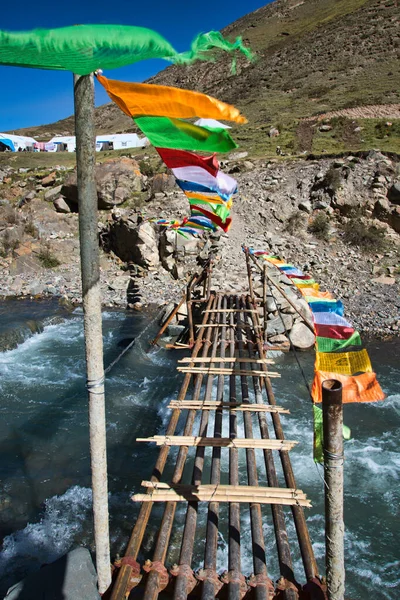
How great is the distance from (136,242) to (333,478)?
569 inches

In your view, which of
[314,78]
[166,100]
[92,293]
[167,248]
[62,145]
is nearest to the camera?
[166,100]

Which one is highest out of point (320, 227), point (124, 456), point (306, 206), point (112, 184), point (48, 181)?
point (48, 181)

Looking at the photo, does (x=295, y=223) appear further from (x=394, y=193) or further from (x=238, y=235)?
(x=394, y=193)

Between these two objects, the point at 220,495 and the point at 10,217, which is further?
the point at 10,217

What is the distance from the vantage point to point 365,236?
1573cm

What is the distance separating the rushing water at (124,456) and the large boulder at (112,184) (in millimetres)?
10771

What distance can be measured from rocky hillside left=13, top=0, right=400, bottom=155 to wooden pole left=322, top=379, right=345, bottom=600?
21.3m

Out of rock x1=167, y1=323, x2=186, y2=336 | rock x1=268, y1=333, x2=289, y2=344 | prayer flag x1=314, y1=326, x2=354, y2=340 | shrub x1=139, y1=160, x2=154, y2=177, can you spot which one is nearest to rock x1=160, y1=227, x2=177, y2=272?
rock x1=167, y1=323, x2=186, y2=336

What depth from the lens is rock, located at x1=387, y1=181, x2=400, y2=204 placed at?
1654 cm

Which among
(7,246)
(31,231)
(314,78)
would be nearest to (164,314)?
(7,246)

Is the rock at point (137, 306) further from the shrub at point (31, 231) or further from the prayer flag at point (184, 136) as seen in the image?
the prayer flag at point (184, 136)

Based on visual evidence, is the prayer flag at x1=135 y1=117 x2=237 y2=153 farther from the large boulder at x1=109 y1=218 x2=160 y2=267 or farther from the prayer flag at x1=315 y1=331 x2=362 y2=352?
the large boulder at x1=109 y1=218 x2=160 y2=267

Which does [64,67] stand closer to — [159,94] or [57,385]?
[159,94]

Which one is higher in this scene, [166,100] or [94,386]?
[166,100]
